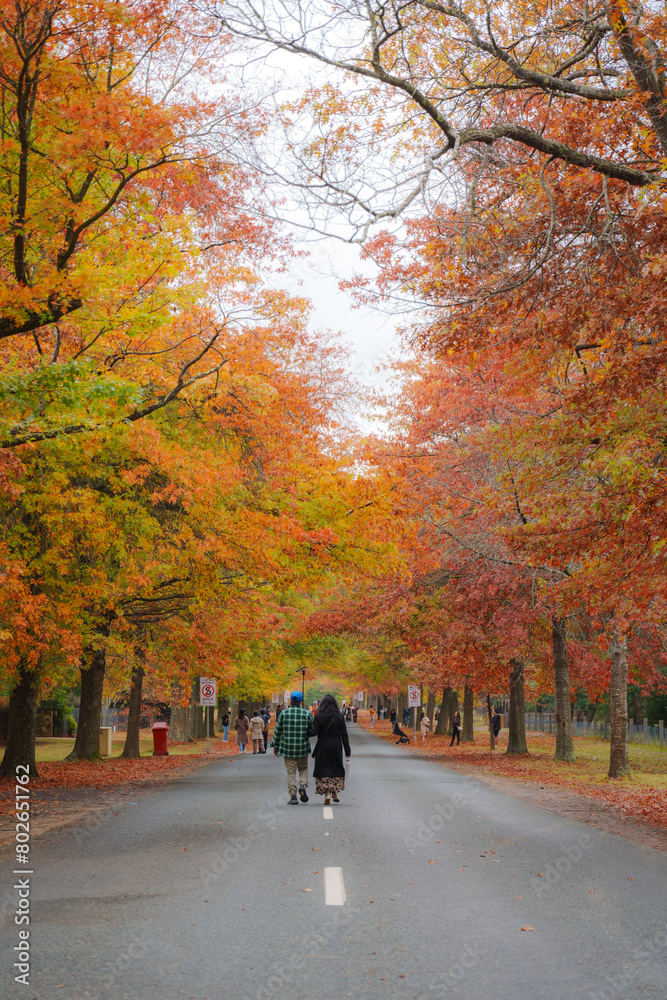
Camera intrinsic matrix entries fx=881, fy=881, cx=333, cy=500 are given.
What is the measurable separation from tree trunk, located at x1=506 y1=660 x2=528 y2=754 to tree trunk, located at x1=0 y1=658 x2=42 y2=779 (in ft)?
58.3

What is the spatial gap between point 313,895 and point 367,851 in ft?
8.15

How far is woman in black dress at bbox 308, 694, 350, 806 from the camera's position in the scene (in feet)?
45.8

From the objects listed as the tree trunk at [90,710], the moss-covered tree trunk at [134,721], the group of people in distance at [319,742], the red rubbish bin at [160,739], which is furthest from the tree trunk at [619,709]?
the red rubbish bin at [160,739]

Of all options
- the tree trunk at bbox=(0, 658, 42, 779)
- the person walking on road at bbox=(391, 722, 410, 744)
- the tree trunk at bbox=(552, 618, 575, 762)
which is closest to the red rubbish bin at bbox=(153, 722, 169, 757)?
the tree trunk at bbox=(0, 658, 42, 779)

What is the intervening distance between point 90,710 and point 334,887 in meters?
21.0

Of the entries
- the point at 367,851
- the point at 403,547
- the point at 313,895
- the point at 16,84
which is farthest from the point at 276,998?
the point at 403,547

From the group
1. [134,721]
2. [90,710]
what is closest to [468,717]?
[134,721]

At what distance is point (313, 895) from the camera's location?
718 centimetres

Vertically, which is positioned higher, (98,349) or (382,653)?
(98,349)

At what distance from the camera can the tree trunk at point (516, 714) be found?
106 ft

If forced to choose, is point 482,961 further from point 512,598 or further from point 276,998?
point 512,598

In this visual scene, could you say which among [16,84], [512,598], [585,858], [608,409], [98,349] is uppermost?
[16,84]

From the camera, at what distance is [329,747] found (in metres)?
14.0

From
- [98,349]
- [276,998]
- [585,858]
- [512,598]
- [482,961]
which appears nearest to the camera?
[276,998]
